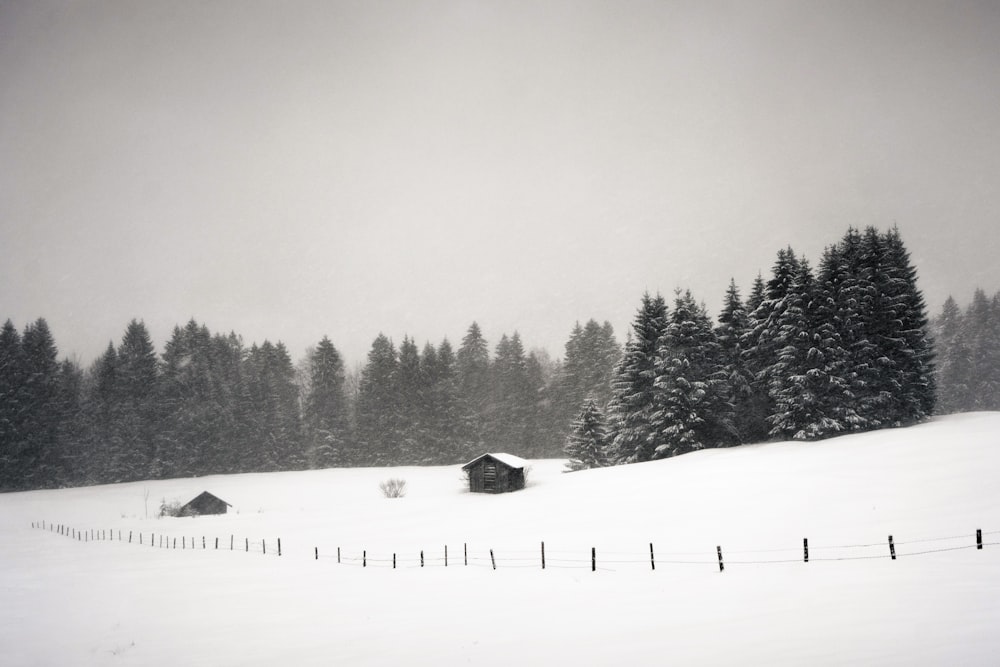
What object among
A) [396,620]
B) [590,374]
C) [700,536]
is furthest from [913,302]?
[396,620]

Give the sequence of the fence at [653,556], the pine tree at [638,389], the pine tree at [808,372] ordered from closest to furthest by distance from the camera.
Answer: the fence at [653,556] → the pine tree at [808,372] → the pine tree at [638,389]

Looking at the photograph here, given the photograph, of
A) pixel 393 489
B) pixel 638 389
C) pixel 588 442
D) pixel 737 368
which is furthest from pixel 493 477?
pixel 737 368

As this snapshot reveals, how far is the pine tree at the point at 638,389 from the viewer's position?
53.0 m

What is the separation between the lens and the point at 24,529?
45000 mm

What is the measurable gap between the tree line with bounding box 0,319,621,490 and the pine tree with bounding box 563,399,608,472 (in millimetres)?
20603

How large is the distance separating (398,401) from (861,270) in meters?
63.6

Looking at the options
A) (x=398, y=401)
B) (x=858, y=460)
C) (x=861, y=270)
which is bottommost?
(x=858, y=460)

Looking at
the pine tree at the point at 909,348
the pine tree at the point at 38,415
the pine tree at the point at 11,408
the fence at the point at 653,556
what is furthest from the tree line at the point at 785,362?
the pine tree at the point at 11,408

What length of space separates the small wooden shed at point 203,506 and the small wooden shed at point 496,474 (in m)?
24.5

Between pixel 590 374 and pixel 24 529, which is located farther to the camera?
pixel 590 374

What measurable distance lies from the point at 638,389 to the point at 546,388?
110 feet

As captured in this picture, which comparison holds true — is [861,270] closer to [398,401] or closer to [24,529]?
[398,401]

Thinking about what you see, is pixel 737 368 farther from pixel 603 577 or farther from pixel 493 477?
pixel 603 577

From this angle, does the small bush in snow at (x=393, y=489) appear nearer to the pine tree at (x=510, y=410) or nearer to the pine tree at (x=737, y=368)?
the pine tree at (x=510, y=410)
